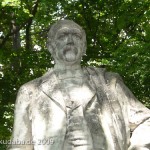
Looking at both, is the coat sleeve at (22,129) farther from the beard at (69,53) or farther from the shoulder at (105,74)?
the shoulder at (105,74)

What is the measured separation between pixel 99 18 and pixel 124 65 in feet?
13.1

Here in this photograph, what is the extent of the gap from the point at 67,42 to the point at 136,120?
0.98 metres

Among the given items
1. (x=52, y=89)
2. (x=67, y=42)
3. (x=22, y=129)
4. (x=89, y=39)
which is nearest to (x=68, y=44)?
(x=67, y=42)

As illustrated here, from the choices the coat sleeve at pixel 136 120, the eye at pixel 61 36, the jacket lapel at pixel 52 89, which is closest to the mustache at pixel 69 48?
the eye at pixel 61 36

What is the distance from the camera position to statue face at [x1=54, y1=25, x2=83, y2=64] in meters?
4.02

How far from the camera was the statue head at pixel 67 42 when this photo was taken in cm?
402

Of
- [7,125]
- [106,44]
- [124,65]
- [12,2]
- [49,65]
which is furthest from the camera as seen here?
[106,44]

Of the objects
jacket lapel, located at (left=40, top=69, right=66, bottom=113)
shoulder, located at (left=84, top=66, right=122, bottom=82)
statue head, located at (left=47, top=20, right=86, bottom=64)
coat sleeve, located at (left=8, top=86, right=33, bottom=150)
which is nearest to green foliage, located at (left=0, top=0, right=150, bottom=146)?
shoulder, located at (left=84, top=66, right=122, bottom=82)

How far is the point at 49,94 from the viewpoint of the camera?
3.88 meters

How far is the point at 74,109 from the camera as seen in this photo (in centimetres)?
379

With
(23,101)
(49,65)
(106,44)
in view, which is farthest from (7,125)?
(23,101)

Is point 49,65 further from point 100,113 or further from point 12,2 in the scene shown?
point 100,113

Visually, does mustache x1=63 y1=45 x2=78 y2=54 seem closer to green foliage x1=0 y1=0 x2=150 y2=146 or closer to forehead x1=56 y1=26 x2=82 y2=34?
forehead x1=56 y1=26 x2=82 y2=34

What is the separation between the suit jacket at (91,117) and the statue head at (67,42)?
23cm
